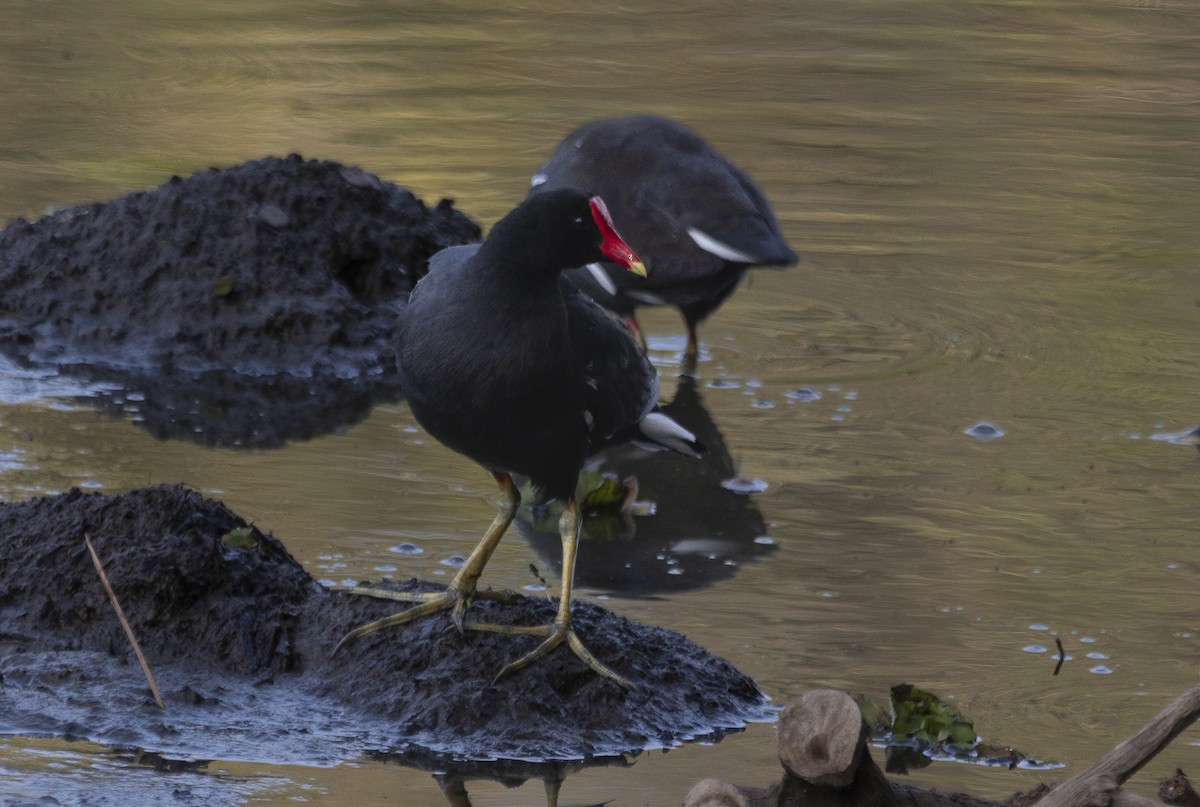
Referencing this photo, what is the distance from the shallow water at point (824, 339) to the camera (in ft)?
15.8

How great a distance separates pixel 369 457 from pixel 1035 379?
2631 millimetres

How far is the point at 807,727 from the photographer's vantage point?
11.8 feet

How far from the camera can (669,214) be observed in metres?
7.26

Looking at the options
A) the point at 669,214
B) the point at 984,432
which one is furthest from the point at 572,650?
the point at 669,214

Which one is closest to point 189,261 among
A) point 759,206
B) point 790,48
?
point 759,206

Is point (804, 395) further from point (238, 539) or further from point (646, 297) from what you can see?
point (238, 539)

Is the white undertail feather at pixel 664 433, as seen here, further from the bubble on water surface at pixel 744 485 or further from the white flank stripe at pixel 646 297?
the white flank stripe at pixel 646 297

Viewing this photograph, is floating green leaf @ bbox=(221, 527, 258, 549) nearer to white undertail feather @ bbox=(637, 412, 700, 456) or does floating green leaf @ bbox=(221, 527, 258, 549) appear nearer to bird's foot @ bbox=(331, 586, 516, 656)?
bird's foot @ bbox=(331, 586, 516, 656)

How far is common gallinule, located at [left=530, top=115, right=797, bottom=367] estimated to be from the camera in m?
7.13


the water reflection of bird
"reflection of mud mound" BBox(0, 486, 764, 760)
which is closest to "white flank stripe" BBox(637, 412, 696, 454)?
the water reflection of bird

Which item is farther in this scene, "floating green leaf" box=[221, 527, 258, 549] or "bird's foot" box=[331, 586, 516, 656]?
"floating green leaf" box=[221, 527, 258, 549]

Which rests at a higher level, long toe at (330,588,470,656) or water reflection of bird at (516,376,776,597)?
long toe at (330,588,470,656)

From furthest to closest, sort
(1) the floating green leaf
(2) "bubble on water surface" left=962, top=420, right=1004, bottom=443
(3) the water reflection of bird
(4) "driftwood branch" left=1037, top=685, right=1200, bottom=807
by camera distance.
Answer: (2) "bubble on water surface" left=962, top=420, right=1004, bottom=443, (3) the water reflection of bird, (1) the floating green leaf, (4) "driftwood branch" left=1037, top=685, right=1200, bottom=807

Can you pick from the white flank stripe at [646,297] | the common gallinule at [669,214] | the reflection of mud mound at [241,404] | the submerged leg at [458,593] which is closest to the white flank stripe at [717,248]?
the common gallinule at [669,214]
